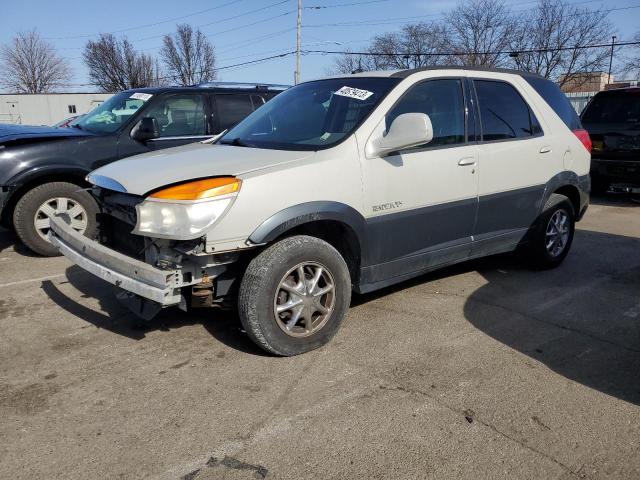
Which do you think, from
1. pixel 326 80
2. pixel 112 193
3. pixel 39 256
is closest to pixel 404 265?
pixel 326 80

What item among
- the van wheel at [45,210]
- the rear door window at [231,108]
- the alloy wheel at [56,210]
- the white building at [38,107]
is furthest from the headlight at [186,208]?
the white building at [38,107]

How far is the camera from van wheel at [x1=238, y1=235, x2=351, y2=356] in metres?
3.19

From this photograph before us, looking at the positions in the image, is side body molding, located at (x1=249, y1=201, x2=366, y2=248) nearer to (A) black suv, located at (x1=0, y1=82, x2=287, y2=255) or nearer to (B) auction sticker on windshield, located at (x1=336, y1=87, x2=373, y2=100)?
(B) auction sticker on windshield, located at (x1=336, y1=87, x2=373, y2=100)

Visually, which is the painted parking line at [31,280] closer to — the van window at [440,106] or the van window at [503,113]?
the van window at [440,106]

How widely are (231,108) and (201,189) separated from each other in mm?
4034

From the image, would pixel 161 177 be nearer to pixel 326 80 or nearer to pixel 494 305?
pixel 326 80

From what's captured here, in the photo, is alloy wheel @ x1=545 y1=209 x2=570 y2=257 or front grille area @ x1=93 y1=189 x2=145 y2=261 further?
alloy wheel @ x1=545 y1=209 x2=570 y2=257

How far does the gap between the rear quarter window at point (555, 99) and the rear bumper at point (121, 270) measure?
3852mm

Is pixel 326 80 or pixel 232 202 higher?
pixel 326 80

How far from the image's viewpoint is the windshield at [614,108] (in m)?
9.19

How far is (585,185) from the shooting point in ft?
17.7

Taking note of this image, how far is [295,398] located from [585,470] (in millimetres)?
1454

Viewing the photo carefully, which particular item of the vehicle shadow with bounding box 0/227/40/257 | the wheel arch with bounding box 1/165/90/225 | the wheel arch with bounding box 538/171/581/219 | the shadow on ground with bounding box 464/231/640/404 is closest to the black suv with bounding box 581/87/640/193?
the shadow on ground with bounding box 464/231/640/404

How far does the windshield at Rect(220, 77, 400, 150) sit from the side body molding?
45 centimetres
